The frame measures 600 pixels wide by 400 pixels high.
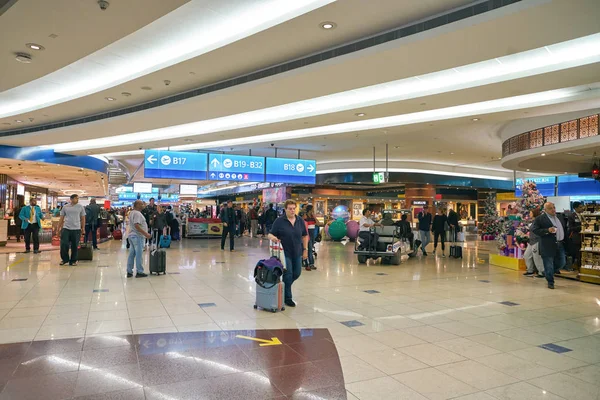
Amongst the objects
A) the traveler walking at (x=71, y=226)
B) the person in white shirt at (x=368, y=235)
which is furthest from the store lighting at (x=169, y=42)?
the person in white shirt at (x=368, y=235)

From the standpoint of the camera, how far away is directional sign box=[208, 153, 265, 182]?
486 inches

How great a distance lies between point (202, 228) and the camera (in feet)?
59.9

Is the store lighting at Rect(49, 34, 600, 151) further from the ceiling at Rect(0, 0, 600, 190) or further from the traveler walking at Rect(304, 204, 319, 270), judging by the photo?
the traveler walking at Rect(304, 204, 319, 270)

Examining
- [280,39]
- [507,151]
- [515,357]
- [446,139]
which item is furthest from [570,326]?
[446,139]

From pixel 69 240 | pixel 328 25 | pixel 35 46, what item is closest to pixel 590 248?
pixel 328 25

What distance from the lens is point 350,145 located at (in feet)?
49.0

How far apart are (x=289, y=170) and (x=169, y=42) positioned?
816cm

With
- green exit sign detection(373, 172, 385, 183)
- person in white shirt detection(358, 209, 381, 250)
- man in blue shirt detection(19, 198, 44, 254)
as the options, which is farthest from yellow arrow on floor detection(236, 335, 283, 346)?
green exit sign detection(373, 172, 385, 183)

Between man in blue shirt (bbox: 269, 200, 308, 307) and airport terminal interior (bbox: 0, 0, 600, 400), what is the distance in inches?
1.1

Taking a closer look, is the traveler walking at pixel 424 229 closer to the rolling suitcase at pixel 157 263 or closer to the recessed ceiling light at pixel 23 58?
the rolling suitcase at pixel 157 263

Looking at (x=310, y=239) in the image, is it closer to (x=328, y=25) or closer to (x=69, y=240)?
(x=69, y=240)

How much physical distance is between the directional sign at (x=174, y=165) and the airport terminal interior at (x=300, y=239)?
7 cm

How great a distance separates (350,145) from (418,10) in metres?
10.4

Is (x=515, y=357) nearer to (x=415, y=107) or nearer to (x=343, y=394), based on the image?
(x=343, y=394)
